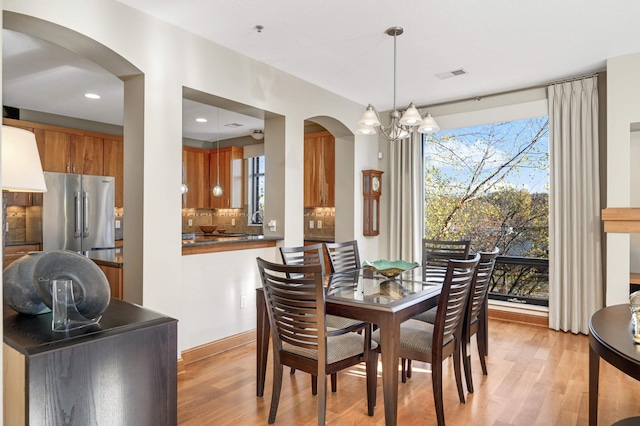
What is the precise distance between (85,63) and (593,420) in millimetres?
4562

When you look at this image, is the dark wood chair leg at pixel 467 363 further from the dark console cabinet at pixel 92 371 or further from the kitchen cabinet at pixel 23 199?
the kitchen cabinet at pixel 23 199

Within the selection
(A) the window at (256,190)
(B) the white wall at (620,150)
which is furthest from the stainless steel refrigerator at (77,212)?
(B) the white wall at (620,150)

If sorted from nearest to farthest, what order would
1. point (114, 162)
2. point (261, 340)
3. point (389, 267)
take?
point (261, 340) → point (389, 267) → point (114, 162)

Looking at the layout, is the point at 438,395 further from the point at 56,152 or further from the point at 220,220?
the point at 220,220

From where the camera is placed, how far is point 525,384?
2.95 metres

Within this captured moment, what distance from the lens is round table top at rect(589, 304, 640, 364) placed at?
4.89ft

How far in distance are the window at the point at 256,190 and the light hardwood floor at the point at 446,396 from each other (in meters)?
4.04

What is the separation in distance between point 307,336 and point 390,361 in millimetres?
455

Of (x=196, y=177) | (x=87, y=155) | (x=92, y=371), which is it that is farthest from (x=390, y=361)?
(x=196, y=177)

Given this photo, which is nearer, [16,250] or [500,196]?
[500,196]

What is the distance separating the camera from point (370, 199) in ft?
17.4

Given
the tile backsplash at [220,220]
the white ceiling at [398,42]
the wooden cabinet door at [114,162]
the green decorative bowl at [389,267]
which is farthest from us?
the tile backsplash at [220,220]

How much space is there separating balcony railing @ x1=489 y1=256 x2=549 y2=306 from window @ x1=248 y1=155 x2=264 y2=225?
412 centimetres

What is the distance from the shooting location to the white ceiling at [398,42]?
9.32 feet
